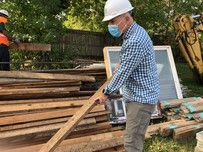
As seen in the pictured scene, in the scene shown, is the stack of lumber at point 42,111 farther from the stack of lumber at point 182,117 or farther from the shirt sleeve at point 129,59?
the shirt sleeve at point 129,59

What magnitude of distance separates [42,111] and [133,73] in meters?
2.16

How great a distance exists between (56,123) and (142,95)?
1.96m

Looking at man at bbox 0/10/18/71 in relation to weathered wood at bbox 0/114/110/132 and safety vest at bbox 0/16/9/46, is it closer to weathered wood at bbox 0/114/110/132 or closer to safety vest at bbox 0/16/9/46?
safety vest at bbox 0/16/9/46

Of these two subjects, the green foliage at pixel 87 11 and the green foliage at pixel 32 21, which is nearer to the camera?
the green foliage at pixel 32 21

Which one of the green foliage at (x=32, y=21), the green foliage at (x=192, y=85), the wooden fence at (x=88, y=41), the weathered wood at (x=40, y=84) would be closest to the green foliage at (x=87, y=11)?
the wooden fence at (x=88, y=41)

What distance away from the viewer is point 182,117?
5.53 metres

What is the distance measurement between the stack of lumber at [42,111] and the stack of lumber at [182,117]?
914 mm

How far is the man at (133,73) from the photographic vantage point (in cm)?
280

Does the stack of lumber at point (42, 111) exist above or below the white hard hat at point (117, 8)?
below

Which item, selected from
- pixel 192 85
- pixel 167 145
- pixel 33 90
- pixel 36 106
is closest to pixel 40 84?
pixel 33 90

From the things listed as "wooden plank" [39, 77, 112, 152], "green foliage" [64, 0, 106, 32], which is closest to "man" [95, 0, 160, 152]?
"wooden plank" [39, 77, 112, 152]

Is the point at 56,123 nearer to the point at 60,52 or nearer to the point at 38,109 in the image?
the point at 38,109

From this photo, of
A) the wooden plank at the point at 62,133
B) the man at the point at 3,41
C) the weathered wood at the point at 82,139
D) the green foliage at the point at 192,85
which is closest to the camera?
the wooden plank at the point at 62,133

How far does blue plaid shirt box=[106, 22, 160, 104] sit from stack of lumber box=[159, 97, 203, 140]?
214 cm
